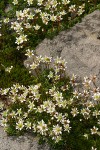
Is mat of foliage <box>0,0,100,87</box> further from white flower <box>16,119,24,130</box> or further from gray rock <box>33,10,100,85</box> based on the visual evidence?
white flower <box>16,119,24,130</box>

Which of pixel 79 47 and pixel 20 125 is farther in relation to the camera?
pixel 79 47

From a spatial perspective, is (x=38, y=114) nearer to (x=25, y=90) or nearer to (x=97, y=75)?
(x=25, y=90)

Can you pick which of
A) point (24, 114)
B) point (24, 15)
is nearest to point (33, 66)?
point (24, 114)

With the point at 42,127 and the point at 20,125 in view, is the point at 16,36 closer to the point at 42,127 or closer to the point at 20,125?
the point at 20,125

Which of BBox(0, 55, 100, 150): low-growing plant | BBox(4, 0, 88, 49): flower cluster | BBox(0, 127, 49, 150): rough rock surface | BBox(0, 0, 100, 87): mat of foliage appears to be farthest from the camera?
BBox(4, 0, 88, 49): flower cluster

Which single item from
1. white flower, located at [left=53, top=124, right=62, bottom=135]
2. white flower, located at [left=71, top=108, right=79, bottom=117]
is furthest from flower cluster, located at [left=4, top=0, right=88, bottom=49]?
white flower, located at [left=53, top=124, right=62, bottom=135]

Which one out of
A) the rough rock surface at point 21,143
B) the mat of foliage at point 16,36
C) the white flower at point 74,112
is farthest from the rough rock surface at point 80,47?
the rough rock surface at point 21,143

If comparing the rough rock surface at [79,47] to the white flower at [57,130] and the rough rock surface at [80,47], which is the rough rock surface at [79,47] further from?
the white flower at [57,130]

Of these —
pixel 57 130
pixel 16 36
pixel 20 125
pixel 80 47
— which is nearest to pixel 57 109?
pixel 57 130
